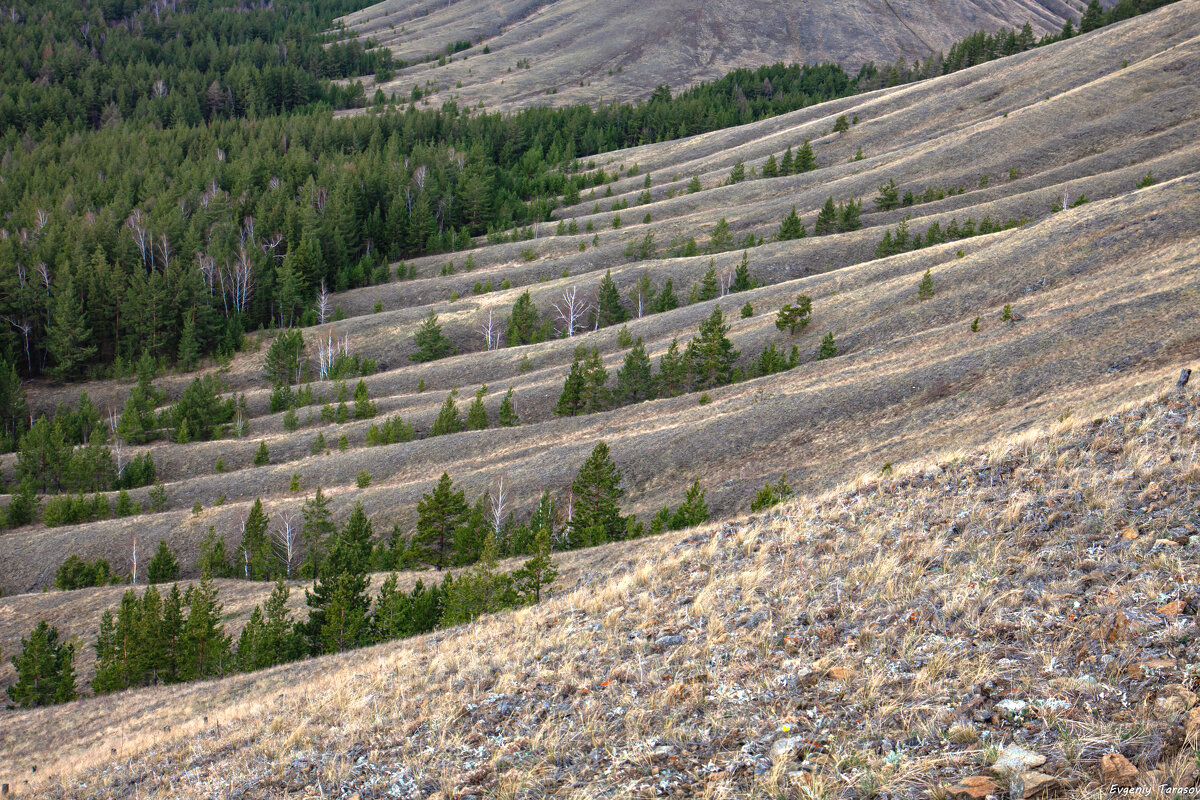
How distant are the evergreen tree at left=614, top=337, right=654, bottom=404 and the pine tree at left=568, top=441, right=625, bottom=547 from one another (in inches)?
784

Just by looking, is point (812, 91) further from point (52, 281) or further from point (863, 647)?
point (863, 647)

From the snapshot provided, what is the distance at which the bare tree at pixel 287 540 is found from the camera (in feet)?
155

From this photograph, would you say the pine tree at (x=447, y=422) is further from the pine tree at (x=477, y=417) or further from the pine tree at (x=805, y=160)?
the pine tree at (x=805, y=160)

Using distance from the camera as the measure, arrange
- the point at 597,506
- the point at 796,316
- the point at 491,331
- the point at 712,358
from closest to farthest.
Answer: the point at 597,506 < the point at 712,358 < the point at 796,316 < the point at 491,331

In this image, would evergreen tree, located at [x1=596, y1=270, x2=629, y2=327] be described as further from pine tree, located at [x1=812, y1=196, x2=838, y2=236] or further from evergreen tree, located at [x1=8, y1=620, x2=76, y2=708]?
evergreen tree, located at [x1=8, y1=620, x2=76, y2=708]

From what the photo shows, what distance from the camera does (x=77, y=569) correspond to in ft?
149

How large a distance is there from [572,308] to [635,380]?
88.3 ft

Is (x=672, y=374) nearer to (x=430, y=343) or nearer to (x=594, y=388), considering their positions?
(x=594, y=388)

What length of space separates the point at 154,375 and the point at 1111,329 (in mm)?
95738

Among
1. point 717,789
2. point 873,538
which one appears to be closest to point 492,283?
point 873,538

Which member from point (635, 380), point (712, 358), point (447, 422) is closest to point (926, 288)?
point (712, 358)

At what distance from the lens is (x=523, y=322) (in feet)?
274

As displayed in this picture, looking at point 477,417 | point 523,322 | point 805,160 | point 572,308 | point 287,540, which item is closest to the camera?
point 287,540

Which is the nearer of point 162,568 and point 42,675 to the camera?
point 42,675
